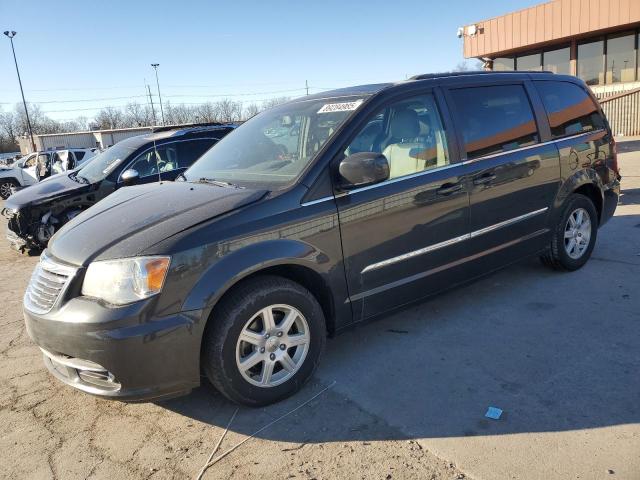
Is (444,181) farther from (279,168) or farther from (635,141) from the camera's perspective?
(635,141)

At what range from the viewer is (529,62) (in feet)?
76.5

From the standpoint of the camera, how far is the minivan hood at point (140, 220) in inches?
115

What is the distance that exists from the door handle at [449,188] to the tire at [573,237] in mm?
1529

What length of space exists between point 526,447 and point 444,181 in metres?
1.94

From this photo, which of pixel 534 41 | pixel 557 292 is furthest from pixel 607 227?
pixel 534 41

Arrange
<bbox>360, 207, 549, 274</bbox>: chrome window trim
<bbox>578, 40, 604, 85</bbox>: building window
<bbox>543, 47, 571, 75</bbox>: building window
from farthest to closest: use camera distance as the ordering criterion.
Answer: <bbox>543, 47, 571, 75</bbox>: building window, <bbox>578, 40, 604, 85</bbox>: building window, <bbox>360, 207, 549, 274</bbox>: chrome window trim

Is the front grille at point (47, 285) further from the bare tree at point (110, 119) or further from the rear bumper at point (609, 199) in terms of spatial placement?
the bare tree at point (110, 119)

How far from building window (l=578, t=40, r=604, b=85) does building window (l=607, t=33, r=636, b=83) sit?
0.29m

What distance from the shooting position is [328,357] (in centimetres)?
381

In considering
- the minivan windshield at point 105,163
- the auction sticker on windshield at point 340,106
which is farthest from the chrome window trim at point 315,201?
the minivan windshield at point 105,163

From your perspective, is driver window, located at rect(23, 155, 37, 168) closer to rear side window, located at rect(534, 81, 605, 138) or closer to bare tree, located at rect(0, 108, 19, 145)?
rear side window, located at rect(534, 81, 605, 138)

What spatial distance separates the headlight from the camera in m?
2.75

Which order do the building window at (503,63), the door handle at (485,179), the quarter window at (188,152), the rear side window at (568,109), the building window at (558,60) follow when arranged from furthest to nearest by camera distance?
the building window at (503,63)
the building window at (558,60)
the quarter window at (188,152)
the rear side window at (568,109)
the door handle at (485,179)

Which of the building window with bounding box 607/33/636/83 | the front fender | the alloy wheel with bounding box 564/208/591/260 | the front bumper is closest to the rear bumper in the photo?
the alloy wheel with bounding box 564/208/591/260
